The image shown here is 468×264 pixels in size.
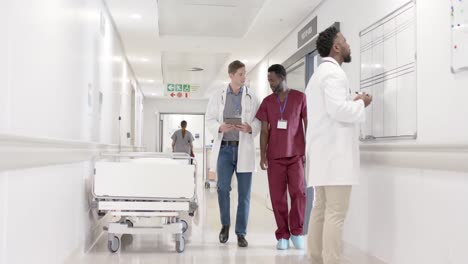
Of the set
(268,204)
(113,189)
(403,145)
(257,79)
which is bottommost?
(268,204)

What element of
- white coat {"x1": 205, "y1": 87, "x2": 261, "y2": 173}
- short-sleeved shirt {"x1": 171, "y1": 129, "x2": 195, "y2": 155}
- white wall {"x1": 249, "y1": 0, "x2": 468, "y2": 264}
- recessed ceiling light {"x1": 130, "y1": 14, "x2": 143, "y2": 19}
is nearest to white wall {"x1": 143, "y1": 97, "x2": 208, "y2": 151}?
short-sleeved shirt {"x1": 171, "y1": 129, "x2": 195, "y2": 155}

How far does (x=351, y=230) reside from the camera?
14.4 feet

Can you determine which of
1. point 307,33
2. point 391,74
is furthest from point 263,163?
point 307,33

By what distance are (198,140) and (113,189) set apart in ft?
44.7

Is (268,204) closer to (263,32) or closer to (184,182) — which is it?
(263,32)

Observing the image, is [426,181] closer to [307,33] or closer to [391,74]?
[391,74]

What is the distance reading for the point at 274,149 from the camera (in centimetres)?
425

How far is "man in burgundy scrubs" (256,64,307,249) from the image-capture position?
421cm

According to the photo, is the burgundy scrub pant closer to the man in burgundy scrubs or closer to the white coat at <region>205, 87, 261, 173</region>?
the man in burgundy scrubs

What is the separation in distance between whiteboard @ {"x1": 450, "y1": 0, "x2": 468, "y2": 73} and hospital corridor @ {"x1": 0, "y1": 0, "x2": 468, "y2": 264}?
0.04 feet

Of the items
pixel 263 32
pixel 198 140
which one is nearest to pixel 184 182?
pixel 263 32

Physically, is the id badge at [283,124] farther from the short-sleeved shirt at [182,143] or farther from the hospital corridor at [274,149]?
the short-sleeved shirt at [182,143]

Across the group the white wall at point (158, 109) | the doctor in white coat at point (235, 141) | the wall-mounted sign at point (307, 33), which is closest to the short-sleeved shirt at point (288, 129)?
the doctor in white coat at point (235, 141)

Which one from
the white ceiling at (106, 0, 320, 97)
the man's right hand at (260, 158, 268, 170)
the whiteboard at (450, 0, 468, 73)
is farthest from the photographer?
the white ceiling at (106, 0, 320, 97)
